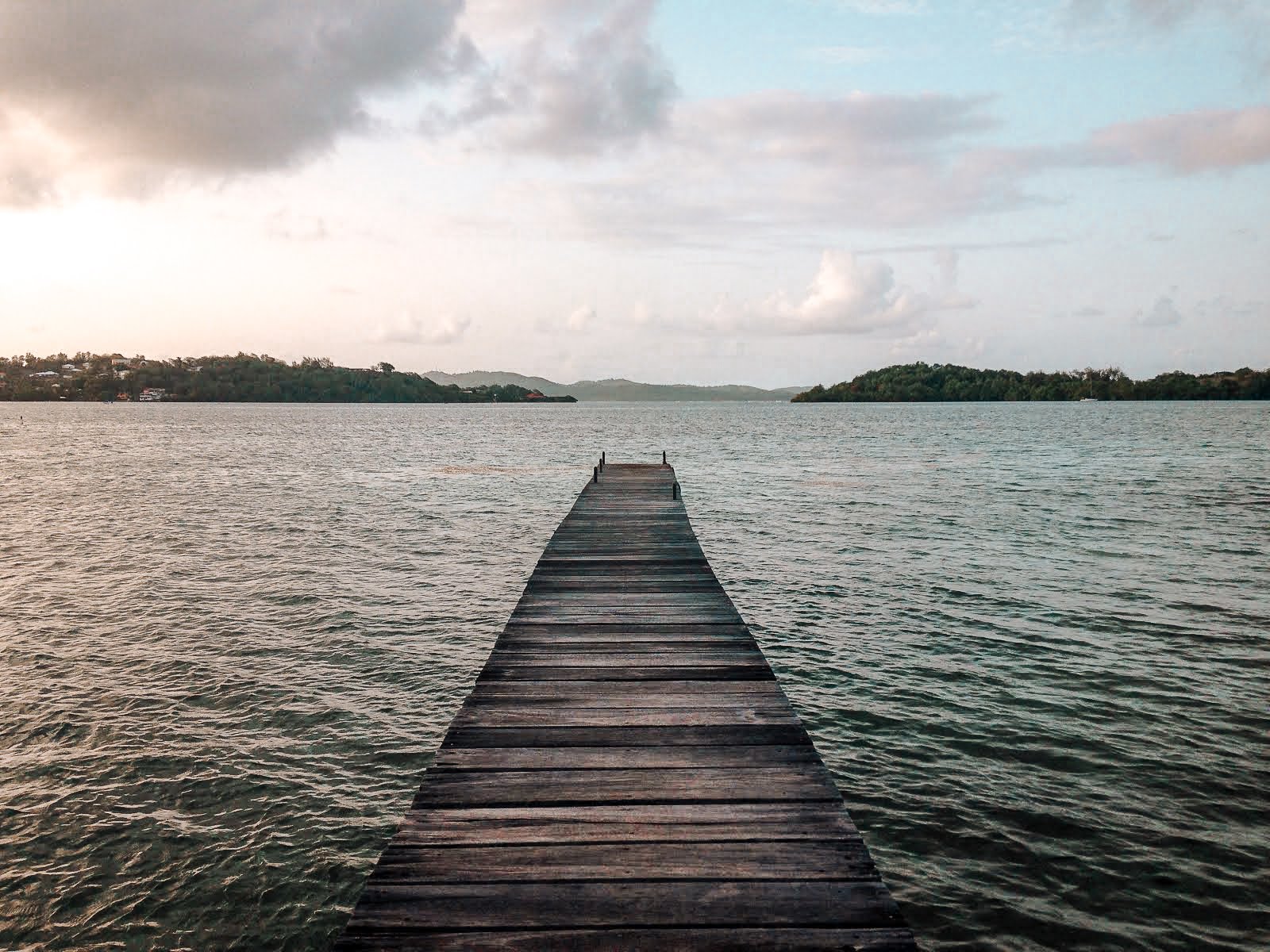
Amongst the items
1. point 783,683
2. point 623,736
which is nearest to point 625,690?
point 623,736

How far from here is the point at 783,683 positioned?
11852 mm

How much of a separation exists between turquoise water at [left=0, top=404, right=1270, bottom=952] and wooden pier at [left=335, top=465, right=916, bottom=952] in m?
2.19

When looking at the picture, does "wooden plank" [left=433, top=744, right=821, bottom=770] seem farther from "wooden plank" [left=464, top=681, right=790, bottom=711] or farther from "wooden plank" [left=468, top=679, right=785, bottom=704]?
"wooden plank" [left=468, top=679, right=785, bottom=704]

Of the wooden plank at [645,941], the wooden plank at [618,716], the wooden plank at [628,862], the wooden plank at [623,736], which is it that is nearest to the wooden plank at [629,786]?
the wooden plank at [623,736]

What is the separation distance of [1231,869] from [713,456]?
56.6m

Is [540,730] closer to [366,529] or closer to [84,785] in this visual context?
[84,785]

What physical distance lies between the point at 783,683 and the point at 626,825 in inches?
290

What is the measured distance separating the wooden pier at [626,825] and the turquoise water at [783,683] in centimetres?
219

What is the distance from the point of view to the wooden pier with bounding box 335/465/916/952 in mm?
3916

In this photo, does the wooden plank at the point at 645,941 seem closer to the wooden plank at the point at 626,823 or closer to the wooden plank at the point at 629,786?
the wooden plank at the point at 626,823

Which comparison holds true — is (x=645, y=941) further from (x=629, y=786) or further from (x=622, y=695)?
(x=622, y=695)

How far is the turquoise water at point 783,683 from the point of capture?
704 cm

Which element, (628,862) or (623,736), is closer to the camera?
(628,862)

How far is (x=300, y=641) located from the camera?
566 inches
